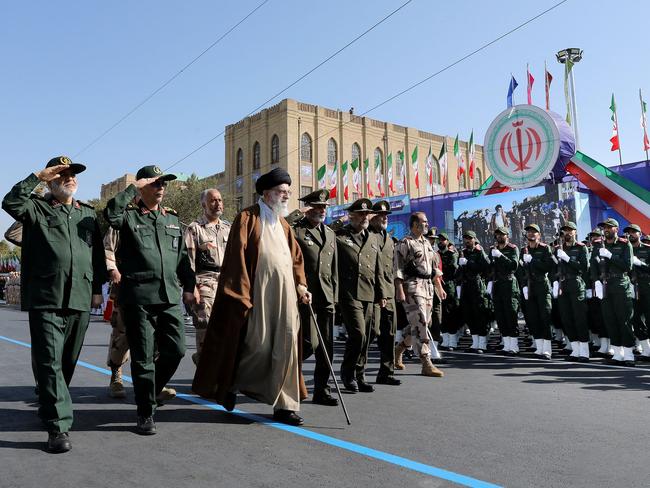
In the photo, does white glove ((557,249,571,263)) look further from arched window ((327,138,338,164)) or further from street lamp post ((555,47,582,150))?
arched window ((327,138,338,164))

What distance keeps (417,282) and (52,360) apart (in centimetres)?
484

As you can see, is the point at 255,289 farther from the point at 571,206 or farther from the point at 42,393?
the point at 571,206

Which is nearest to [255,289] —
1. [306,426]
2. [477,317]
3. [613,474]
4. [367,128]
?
[306,426]

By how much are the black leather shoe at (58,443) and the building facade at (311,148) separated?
35.5 metres

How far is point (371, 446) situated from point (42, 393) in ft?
7.68

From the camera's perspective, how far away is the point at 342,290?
6.35 metres

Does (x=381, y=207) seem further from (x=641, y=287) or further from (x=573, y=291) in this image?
(x=641, y=287)

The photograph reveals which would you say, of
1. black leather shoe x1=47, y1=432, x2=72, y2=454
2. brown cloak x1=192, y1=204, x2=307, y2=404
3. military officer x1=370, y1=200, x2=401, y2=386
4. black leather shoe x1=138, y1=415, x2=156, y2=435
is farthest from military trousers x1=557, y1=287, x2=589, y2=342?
black leather shoe x1=47, y1=432, x2=72, y2=454

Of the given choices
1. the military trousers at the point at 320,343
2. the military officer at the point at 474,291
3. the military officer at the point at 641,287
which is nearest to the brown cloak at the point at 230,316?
the military trousers at the point at 320,343

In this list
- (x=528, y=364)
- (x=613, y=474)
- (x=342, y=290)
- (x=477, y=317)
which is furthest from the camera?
(x=477, y=317)

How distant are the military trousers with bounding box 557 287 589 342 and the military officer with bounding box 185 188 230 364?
6199 millimetres

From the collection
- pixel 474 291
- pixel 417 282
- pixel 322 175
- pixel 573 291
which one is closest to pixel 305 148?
pixel 322 175

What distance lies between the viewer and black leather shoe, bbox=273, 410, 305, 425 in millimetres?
4707

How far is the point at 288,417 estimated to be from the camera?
4.75 metres
